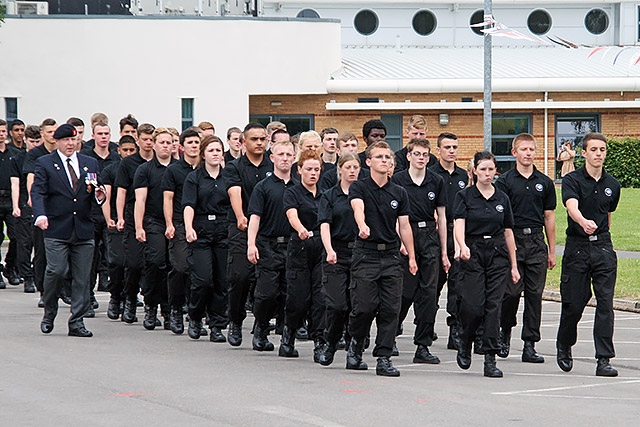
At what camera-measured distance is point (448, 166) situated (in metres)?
13.2

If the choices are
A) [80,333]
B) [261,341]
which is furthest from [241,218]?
[80,333]

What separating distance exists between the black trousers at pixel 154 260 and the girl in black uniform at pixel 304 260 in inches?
97.0

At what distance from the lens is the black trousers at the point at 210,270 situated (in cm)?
1308

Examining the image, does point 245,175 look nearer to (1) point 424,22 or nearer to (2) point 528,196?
(2) point 528,196

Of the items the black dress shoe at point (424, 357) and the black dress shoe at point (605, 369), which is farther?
the black dress shoe at point (424, 357)

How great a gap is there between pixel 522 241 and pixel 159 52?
1024 inches

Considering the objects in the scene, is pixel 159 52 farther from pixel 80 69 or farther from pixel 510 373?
pixel 510 373

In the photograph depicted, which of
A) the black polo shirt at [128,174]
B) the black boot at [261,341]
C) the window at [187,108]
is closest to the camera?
the black boot at [261,341]

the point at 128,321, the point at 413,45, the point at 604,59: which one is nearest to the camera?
the point at 128,321

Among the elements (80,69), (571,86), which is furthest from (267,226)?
(571,86)

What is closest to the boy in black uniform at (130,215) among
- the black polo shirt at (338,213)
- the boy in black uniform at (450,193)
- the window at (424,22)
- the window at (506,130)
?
the boy in black uniform at (450,193)

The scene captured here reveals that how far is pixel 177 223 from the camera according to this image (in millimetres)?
13664

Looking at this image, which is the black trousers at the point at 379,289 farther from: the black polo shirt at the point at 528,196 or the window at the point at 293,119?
the window at the point at 293,119

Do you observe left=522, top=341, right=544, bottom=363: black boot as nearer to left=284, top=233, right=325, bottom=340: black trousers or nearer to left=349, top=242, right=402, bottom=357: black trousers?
left=349, top=242, right=402, bottom=357: black trousers
